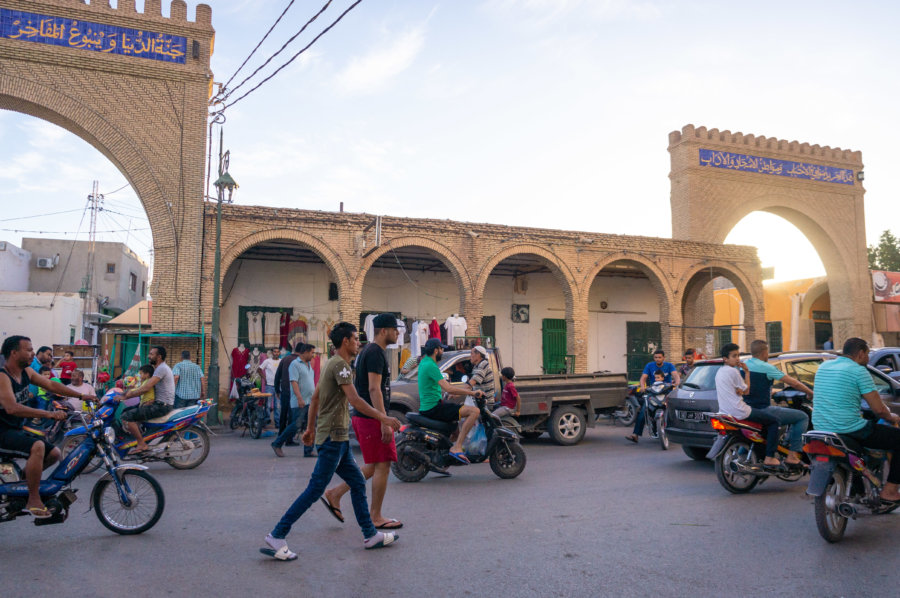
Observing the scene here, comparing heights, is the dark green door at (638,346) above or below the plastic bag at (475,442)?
above

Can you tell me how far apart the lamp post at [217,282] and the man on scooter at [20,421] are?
10.5m

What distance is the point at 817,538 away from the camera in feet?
18.5

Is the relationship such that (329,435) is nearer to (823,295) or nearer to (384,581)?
(384,581)

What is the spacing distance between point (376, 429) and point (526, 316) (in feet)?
62.8

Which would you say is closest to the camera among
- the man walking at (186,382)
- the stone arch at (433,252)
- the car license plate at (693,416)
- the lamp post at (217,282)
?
the car license plate at (693,416)

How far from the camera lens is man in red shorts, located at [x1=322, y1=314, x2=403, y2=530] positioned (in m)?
5.59

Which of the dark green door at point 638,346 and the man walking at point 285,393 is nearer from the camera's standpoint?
the man walking at point 285,393

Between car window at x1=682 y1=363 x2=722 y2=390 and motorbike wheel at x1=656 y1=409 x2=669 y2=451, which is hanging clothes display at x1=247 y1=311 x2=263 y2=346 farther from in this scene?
car window at x1=682 y1=363 x2=722 y2=390

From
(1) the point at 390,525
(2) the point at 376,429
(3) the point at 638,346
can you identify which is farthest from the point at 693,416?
(3) the point at 638,346

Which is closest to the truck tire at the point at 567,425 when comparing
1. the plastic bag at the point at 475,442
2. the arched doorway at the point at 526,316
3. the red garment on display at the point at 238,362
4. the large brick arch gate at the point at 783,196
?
the plastic bag at the point at 475,442

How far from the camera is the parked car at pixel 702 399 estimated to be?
29.9 ft

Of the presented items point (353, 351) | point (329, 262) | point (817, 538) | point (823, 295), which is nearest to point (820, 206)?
point (823, 295)

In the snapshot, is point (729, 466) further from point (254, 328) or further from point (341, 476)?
point (254, 328)

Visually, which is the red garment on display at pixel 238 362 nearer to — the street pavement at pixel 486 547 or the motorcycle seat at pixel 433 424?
the street pavement at pixel 486 547
